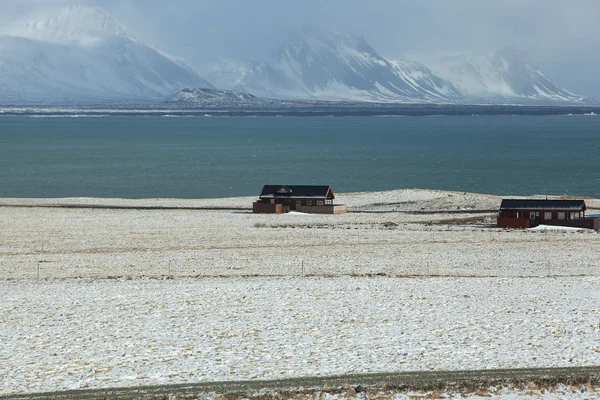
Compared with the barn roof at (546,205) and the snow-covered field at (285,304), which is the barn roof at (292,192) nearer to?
the barn roof at (546,205)

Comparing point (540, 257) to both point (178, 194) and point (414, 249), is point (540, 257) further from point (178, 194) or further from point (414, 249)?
point (178, 194)

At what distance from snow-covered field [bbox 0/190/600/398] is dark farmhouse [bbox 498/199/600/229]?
329cm

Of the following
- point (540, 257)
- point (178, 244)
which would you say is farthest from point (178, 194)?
point (540, 257)

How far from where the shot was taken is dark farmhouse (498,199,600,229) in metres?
42.2

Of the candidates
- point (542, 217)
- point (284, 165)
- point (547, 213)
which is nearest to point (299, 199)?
point (542, 217)

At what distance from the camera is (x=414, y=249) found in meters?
33.1

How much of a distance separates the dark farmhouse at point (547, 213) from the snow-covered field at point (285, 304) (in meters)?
3.29

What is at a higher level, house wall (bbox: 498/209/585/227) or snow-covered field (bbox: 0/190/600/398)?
house wall (bbox: 498/209/585/227)

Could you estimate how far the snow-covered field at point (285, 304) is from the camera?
54.7 ft

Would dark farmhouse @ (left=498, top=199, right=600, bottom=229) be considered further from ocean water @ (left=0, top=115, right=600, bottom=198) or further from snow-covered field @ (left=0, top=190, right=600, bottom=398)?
ocean water @ (left=0, top=115, right=600, bottom=198)

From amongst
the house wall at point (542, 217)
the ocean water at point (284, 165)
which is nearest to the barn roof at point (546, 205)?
the house wall at point (542, 217)

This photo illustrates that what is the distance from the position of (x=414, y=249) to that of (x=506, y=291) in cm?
1002

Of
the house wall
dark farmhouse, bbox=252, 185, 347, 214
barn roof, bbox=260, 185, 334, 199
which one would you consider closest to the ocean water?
barn roof, bbox=260, 185, 334, 199

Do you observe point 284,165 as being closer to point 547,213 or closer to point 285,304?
point 547,213
